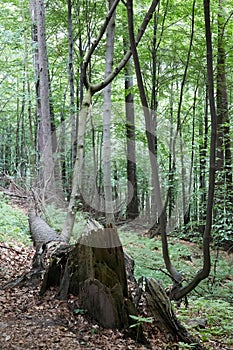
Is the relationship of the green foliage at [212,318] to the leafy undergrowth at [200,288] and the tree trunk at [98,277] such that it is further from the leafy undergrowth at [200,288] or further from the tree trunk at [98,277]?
the tree trunk at [98,277]

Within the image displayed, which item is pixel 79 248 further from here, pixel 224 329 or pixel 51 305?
pixel 224 329

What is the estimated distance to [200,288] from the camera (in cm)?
715

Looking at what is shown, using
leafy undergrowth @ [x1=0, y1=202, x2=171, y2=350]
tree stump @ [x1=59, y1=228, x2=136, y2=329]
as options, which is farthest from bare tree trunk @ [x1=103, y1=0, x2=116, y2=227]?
tree stump @ [x1=59, y1=228, x2=136, y2=329]

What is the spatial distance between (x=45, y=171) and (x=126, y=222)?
14.4 ft

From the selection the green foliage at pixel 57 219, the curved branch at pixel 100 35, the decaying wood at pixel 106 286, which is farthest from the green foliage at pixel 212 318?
the green foliage at pixel 57 219

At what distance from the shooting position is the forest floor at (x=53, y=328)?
2805 millimetres

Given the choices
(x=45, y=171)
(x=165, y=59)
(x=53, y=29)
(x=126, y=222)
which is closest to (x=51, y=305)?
(x=45, y=171)

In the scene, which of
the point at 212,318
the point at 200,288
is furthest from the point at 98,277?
the point at 200,288

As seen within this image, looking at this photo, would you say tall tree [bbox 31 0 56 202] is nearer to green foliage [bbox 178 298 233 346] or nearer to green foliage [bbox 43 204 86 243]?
green foliage [bbox 43 204 86 243]

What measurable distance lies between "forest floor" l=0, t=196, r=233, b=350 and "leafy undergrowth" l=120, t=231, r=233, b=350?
1.06 ft

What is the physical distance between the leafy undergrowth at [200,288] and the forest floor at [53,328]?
32cm

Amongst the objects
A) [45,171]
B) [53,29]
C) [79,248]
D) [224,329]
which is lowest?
[224,329]

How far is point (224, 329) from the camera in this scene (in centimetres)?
427

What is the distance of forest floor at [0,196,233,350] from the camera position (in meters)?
2.80
